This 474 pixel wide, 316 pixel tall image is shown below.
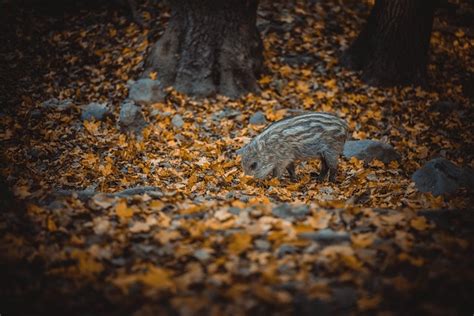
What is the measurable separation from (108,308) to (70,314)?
235 millimetres

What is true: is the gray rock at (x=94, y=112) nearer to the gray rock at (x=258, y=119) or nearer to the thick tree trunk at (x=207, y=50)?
the thick tree trunk at (x=207, y=50)

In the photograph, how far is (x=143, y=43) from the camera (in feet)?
31.6

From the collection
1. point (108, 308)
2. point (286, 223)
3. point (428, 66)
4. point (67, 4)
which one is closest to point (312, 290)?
point (286, 223)

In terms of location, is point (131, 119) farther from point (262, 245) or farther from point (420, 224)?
point (420, 224)

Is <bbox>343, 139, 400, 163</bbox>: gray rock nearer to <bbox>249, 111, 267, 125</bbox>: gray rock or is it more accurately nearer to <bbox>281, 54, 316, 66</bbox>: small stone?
<bbox>249, 111, 267, 125</bbox>: gray rock

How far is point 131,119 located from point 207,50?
91.5 inches

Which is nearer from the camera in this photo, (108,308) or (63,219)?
(108,308)

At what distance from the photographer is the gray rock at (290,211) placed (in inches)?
153

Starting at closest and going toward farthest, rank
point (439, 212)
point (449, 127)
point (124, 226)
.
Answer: point (124, 226)
point (439, 212)
point (449, 127)

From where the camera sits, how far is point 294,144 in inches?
232

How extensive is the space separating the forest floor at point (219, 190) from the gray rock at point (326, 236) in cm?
Result: 2

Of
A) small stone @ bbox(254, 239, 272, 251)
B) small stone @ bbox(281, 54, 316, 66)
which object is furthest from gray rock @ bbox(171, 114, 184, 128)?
small stone @ bbox(254, 239, 272, 251)

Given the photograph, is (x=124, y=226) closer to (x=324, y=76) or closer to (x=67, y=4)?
(x=324, y=76)

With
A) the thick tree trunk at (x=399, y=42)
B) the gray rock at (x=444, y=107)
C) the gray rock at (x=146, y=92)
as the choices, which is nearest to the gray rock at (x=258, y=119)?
the gray rock at (x=146, y=92)
